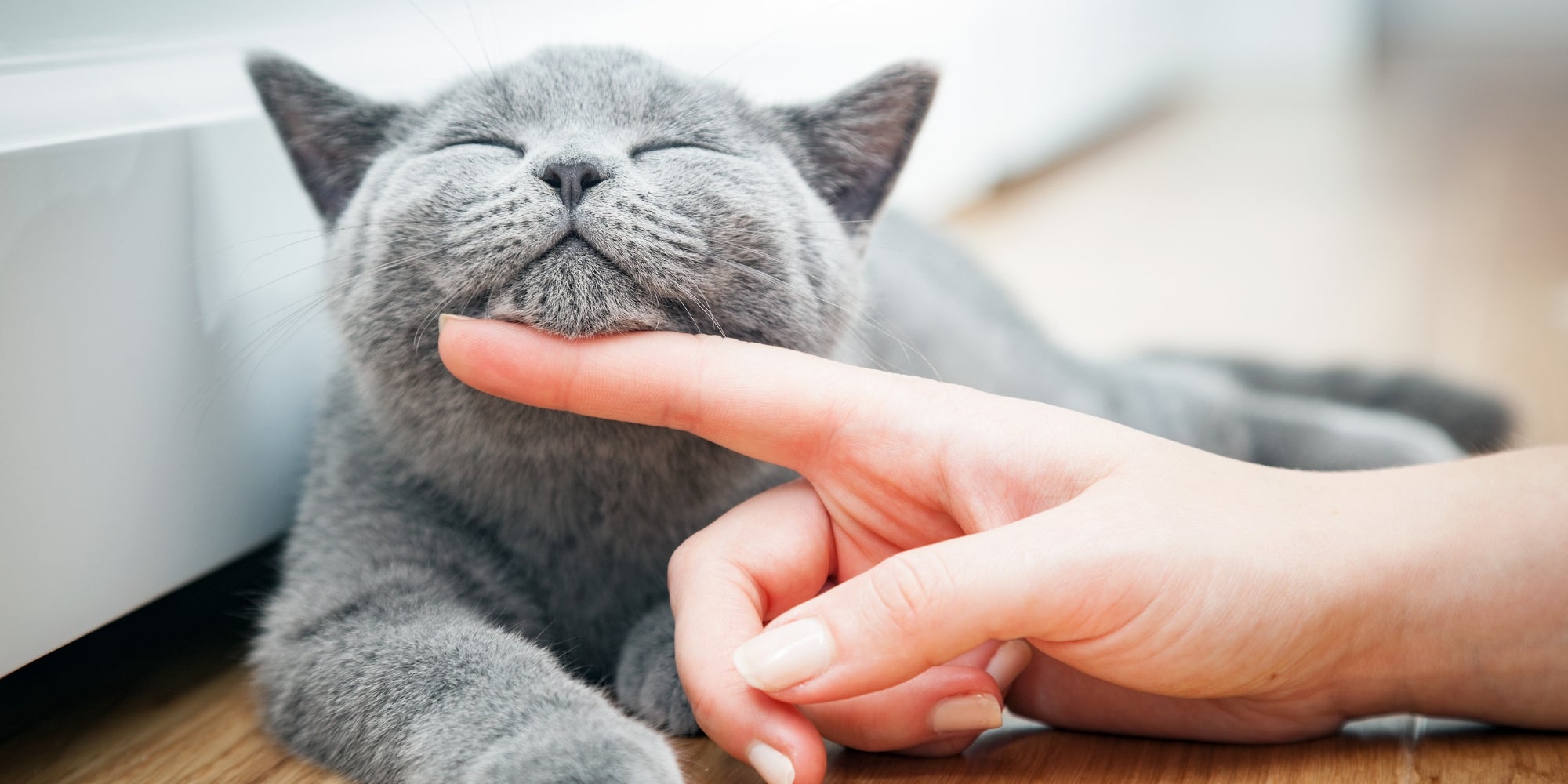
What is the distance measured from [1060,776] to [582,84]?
0.64m

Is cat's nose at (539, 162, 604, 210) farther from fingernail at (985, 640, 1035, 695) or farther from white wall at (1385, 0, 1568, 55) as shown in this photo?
white wall at (1385, 0, 1568, 55)

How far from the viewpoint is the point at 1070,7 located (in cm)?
301

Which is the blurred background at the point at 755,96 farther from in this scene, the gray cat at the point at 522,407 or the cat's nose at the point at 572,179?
the cat's nose at the point at 572,179

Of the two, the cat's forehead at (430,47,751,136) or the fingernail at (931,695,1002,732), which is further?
the cat's forehead at (430,47,751,136)

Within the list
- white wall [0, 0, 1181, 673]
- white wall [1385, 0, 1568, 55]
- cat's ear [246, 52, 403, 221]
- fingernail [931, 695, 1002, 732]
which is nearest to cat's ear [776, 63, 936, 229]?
white wall [0, 0, 1181, 673]

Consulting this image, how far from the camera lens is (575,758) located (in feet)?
2.15

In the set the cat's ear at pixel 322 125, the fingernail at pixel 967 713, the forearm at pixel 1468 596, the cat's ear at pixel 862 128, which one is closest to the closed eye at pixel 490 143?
the cat's ear at pixel 322 125

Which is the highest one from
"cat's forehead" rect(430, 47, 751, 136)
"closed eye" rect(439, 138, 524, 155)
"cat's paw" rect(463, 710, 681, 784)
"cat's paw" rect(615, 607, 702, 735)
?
"cat's forehead" rect(430, 47, 751, 136)

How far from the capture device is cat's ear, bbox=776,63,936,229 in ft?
3.22

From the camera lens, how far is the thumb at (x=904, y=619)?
655 millimetres

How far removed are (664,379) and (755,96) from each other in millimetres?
376

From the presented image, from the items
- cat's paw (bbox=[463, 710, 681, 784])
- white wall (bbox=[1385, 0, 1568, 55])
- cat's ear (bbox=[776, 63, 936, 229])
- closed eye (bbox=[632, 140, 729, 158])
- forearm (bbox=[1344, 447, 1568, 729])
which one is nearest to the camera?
cat's paw (bbox=[463, 710, 681, 784])

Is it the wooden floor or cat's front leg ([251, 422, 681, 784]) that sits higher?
cat's front leg ([251, 422, 681, 784])

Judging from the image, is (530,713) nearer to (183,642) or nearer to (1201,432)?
(183,642)
